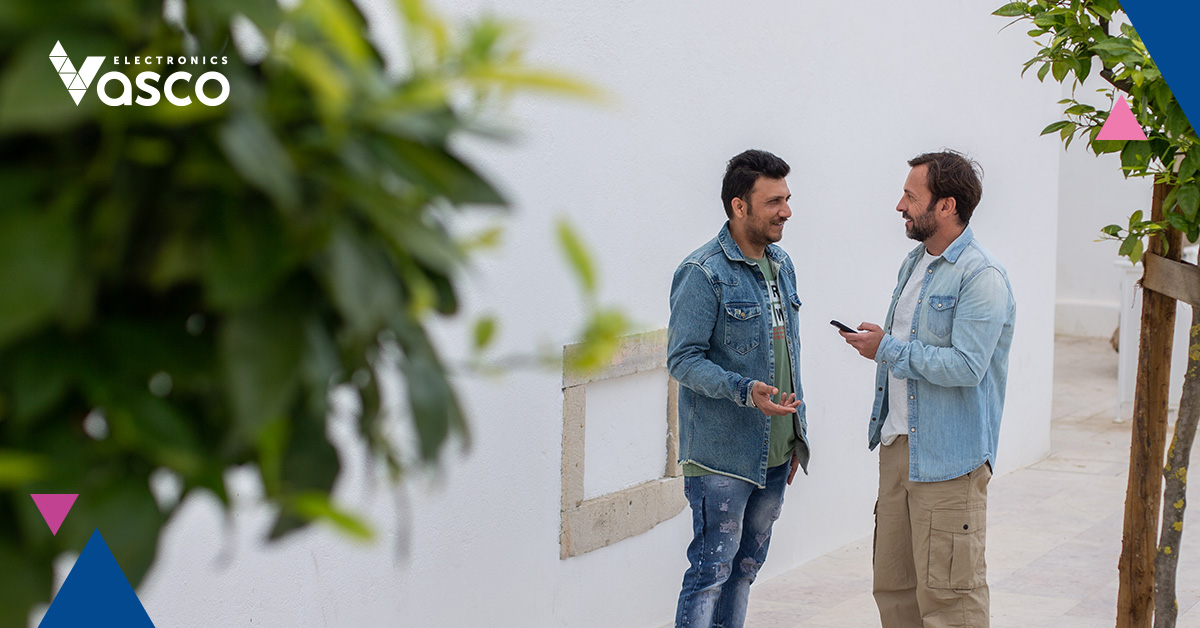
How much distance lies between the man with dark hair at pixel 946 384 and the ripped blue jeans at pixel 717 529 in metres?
0.48

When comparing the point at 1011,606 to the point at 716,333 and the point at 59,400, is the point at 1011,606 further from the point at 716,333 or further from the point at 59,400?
the point at 59,400

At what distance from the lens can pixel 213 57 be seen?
64 centimetres

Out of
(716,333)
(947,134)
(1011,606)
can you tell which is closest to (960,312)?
(716,333)

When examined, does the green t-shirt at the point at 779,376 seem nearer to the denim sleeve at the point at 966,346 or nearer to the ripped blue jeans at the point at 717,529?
the ripped blue jeans at the point at 717,529

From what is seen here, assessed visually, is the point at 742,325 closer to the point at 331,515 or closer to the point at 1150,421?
the point at 1150,421

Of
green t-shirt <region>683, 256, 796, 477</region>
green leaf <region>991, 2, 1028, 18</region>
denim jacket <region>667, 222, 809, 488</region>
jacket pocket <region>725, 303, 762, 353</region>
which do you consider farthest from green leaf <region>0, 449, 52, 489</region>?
green t-shirt <region>683, 256, 796, 477</region>

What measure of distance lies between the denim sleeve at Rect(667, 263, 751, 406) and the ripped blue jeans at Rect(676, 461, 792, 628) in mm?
346

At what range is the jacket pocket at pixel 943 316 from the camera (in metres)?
3.98

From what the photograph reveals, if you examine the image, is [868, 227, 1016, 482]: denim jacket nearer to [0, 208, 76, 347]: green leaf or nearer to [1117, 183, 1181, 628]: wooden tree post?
[1117, 183, 1181, 628]: wooden tree post

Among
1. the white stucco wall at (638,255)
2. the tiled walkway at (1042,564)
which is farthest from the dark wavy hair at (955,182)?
the tiled walkway at (1042,564)

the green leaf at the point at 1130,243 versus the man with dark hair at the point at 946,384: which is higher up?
the green leaf at the point at 1130,243

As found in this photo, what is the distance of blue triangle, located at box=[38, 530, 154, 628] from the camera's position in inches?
35.8

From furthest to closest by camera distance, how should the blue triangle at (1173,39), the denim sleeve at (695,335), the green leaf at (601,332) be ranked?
the denim sleeve at (695,335) → the blue triangle at (1173,39) → the green leaf at (601,332)

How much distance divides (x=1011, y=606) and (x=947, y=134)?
297 centimetres
